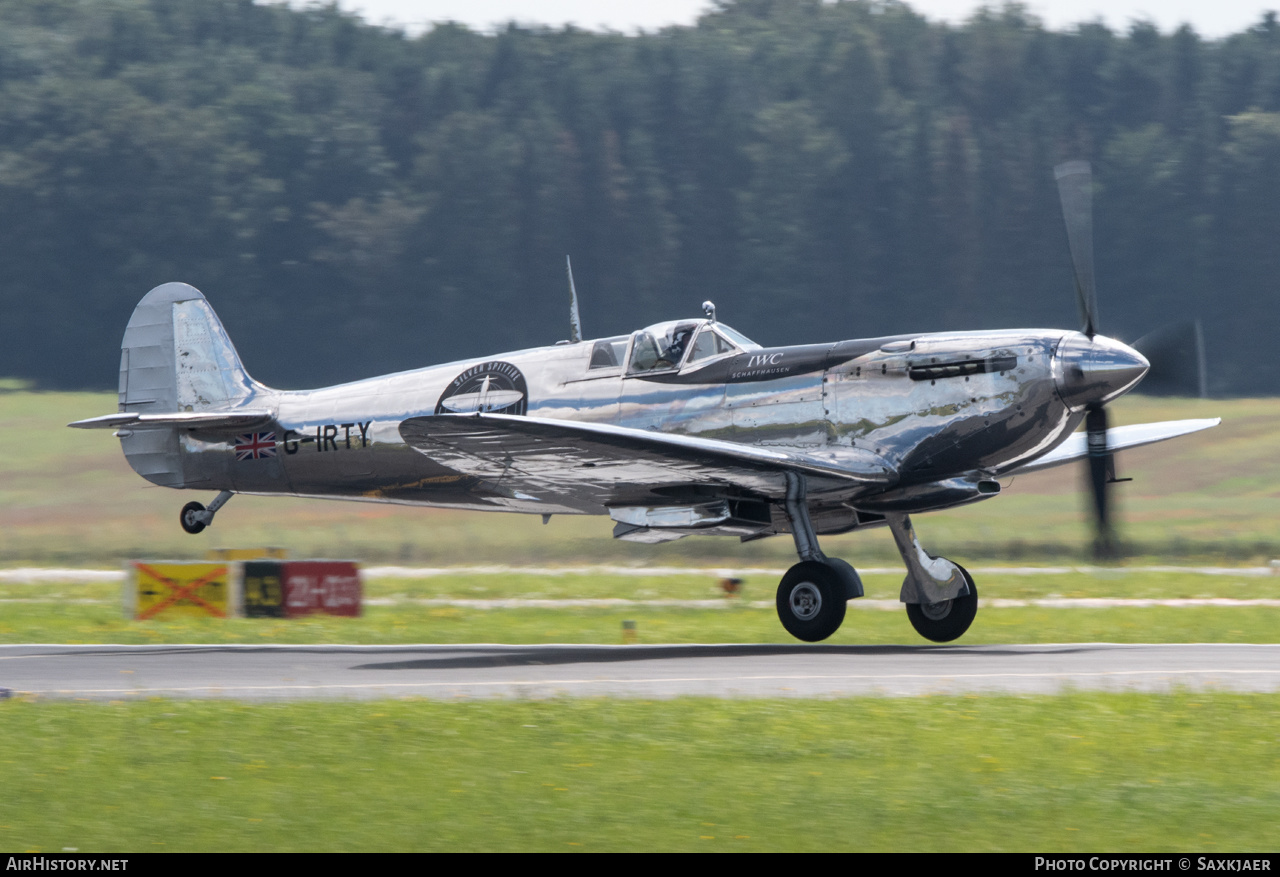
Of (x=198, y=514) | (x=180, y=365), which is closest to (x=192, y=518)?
(x=198, y=514)

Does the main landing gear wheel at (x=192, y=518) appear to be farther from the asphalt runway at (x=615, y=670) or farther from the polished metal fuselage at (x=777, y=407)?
the asphalt runway at (x=615, y=670)

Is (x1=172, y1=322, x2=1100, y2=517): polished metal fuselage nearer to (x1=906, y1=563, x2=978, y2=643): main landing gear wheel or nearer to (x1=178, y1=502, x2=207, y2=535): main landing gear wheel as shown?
(x1=906, y1=563, x2=978, y2=643): main landing gear wheel

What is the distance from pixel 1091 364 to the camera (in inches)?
584

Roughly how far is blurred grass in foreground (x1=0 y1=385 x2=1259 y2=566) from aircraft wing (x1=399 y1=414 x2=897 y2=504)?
400 inches

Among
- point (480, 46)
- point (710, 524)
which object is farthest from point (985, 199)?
point (710, 524)

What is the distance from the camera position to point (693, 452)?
47.4 ft

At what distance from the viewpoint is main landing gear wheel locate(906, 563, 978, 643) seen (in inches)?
638

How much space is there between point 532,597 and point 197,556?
30.7 feet

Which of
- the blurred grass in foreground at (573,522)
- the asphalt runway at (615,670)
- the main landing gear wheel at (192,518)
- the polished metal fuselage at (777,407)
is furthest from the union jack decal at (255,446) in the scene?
the blurred grass in foreground at (573,522)

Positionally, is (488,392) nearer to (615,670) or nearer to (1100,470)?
(615,670)

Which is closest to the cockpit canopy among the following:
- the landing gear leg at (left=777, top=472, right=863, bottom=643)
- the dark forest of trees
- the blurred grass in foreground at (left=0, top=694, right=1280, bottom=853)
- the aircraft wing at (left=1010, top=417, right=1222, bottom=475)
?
the landing gear leg at (left=777, top=472, right=863, bottom=643)

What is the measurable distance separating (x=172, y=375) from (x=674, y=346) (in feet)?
25.5

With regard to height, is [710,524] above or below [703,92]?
below

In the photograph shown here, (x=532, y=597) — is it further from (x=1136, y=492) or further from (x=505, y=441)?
(x=1136, y=492)
